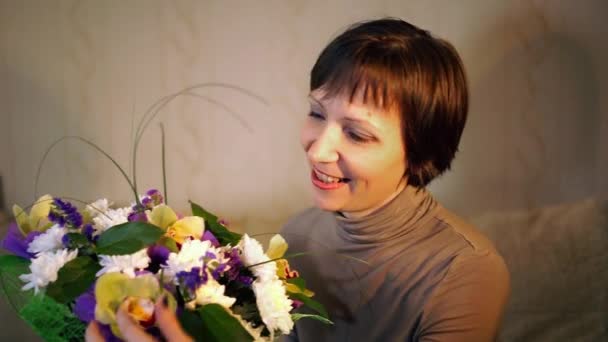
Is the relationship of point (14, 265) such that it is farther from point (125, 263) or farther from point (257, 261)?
point (257, 261)

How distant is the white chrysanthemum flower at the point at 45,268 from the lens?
0.56 m

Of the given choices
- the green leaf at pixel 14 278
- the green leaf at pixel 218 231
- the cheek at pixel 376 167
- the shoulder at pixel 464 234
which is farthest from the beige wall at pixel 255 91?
the green leaf at pixel 14 278

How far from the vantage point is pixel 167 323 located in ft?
1.74

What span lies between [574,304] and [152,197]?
3.21 ft

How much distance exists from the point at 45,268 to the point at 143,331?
0.48 ft

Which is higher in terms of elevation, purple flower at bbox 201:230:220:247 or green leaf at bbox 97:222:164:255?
green leaf at bbox 97:222:164:255

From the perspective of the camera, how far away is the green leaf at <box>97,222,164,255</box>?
57cm

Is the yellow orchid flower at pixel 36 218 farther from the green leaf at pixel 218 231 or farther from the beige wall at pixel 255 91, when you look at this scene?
the beige wall at pixel 255 91

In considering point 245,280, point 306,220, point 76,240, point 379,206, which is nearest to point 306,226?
point 306,220

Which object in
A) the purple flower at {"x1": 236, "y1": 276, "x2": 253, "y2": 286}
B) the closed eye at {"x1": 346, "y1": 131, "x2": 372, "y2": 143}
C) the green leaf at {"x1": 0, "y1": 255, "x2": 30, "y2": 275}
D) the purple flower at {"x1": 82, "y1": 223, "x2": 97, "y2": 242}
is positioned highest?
the closed eye at {"x1": 346, "y1": 131, "x2": 372, "y2": 143}

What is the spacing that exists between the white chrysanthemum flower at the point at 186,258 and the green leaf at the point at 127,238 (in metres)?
0.03

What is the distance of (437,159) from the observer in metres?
0.88

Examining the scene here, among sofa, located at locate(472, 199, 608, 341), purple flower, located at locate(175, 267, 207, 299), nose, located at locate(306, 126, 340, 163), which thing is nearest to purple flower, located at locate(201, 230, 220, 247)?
purple flower, located at locate(175, 267, 207, 299)

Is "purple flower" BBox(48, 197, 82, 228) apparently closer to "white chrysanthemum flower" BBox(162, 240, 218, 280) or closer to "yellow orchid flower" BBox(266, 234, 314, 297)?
"white chrysanthemum flower" BBox(162, 240, 218, 280)
